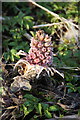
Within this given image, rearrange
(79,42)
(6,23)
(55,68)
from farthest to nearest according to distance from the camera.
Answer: (6,23), (79,42), (55,68)

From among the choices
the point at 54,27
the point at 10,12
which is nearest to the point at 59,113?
the point at 54,27

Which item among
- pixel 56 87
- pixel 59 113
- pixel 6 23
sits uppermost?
pixel 6 23

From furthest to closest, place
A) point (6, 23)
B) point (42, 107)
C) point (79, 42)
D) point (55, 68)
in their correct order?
1. point (6, 23)
2. point (79, 42)
3. point (55, 68)
4. point (42, 107)

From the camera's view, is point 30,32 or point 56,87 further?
point 30,32

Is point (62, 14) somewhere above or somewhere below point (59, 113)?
above

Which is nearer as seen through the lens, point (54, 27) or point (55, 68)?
point (55, 68)

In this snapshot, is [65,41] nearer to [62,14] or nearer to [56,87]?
[62,14]

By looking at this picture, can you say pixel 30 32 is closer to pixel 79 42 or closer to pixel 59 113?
pixel 79 42

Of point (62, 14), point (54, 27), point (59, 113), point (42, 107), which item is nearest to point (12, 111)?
point (42, 107)

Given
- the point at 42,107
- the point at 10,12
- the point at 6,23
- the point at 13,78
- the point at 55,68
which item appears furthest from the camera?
the point at 10,12
